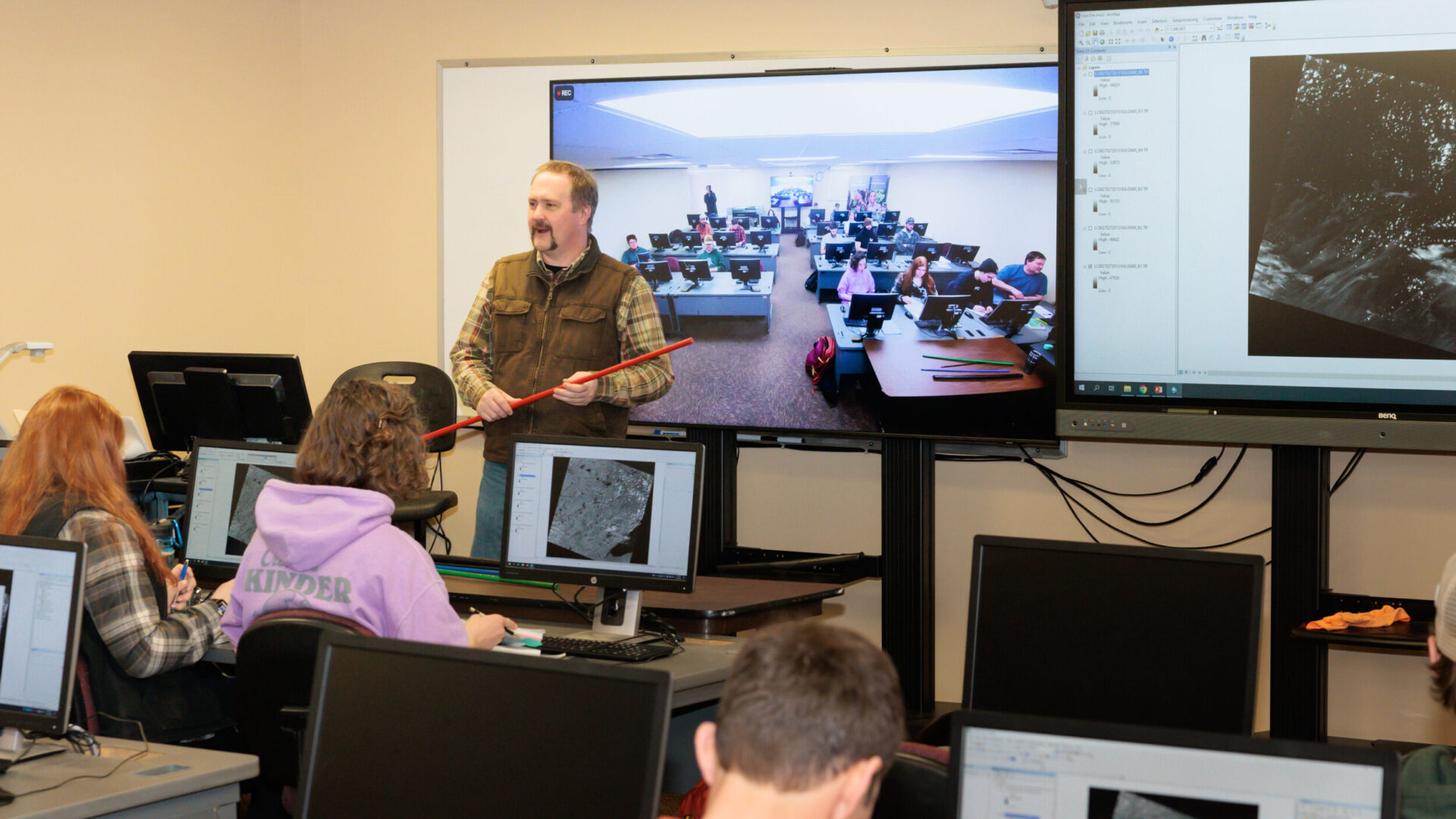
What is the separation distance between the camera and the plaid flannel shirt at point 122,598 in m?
2.29

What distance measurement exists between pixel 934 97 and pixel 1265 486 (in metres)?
1.65

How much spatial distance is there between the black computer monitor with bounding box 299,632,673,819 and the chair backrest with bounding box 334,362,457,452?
8.83ft

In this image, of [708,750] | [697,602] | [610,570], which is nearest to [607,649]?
[610,570]

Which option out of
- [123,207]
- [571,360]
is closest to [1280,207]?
[571,360]

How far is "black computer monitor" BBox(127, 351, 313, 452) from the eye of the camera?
343 centimetres

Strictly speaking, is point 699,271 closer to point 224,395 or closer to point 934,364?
point 934,364

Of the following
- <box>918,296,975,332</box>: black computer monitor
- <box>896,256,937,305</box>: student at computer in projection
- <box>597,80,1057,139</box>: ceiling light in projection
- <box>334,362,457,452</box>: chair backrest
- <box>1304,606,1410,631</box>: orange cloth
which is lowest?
<box>1304,606,1410,631</box>: orange cloth

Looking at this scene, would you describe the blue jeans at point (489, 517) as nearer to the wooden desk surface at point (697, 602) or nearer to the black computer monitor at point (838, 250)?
the wooden desk surface at point (697, 602)

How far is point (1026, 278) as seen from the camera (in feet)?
12.7

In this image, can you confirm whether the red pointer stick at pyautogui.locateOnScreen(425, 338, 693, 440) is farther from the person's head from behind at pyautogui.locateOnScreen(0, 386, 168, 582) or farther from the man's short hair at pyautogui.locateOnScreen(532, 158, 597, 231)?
the person's head from behind at pyautogui.locateOnScreen(0, 386, 168, 582)

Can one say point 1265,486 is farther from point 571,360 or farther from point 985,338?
point 571,360

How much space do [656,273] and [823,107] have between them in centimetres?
81

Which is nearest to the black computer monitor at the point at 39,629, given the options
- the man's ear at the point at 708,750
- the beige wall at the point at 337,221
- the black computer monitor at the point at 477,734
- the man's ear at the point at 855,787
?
the black computer monitor at the point at 477,734

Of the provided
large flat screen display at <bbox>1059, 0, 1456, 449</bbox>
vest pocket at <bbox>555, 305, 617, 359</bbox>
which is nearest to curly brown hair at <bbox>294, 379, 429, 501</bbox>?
vest pocket at <bbox>555, 305, 617, 359</bbox>
